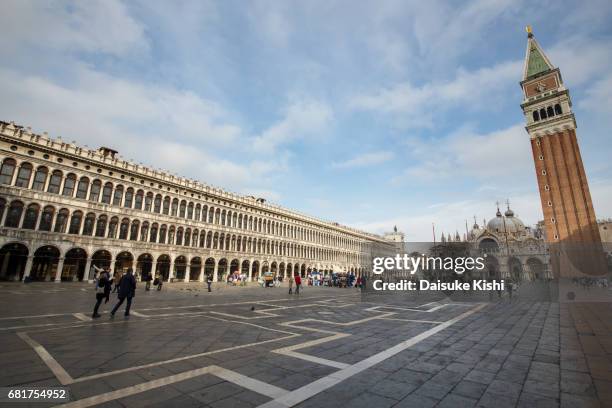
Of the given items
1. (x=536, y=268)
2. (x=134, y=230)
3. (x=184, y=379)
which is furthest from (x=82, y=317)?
(x=536, y=268)

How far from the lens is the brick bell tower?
47.9 meters

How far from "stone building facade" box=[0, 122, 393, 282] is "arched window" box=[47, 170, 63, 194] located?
8 cm

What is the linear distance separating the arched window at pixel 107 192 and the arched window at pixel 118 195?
52 centimetres

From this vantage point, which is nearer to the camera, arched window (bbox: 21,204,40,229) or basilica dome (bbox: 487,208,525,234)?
arched window (bbox: 21,204,40,229)

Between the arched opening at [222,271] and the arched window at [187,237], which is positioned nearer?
the arched window at [187,237]

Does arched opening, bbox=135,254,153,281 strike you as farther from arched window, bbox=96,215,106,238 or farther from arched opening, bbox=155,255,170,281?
arched window, bbox=96,215,106,238

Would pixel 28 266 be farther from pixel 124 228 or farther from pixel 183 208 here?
pixel 183 208

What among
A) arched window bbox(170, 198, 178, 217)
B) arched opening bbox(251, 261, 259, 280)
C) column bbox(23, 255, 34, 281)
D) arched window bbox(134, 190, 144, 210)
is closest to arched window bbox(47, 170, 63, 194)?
column bbox(23, 255, 34, 281)

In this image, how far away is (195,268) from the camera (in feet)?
131

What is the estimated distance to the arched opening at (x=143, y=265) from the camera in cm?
3393

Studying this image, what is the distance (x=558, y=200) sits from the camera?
5091cm

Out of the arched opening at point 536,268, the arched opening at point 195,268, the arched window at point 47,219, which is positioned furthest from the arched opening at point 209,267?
the arched opening at point 536,268

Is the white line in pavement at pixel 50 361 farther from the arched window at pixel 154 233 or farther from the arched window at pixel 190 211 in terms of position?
the arched window at pixel 190 211

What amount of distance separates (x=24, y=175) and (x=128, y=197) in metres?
9.20
